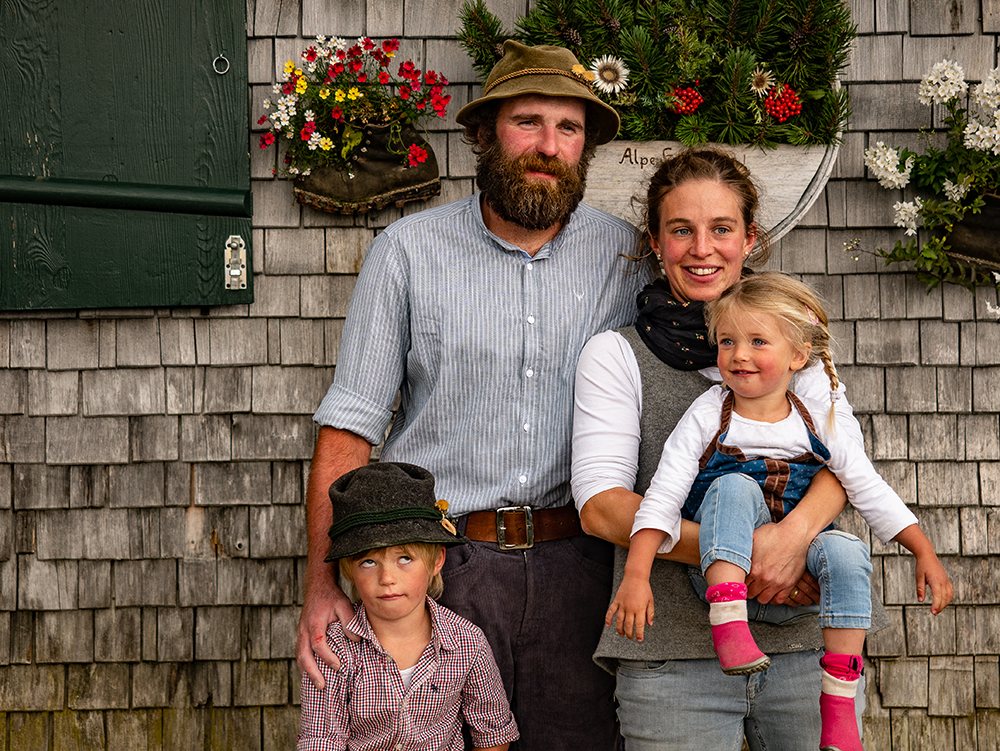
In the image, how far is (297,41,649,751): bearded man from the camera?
1901 millimetres

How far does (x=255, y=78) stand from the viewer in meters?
2.86

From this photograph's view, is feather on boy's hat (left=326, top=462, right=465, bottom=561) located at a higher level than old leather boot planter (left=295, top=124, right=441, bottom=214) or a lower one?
lower

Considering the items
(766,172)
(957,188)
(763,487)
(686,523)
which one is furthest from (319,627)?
(957,188)

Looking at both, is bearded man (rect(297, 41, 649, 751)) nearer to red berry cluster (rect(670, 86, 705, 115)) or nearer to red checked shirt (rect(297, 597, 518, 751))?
red checked shirt (rect(297, 597, 518, 751))

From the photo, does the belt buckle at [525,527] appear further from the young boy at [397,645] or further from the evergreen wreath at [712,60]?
the evergreen wreath at [712,60]

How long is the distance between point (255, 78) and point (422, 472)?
5.74 ft

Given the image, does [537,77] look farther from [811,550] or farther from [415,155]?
[811,550]

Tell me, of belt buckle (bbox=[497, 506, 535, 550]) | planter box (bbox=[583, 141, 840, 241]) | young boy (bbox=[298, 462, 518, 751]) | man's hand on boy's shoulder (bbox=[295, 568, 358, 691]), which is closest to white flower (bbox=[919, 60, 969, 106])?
planter box (bbox=[583, 141, 840, 241])

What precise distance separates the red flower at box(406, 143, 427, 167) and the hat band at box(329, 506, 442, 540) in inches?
56.8

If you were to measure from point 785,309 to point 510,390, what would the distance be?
0.64m

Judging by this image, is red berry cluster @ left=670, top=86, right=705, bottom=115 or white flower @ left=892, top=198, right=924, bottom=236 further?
white flower @ left=892, top=198, right=924, bottom=236

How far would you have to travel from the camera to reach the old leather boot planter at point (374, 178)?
2779mm

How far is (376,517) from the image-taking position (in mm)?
1691

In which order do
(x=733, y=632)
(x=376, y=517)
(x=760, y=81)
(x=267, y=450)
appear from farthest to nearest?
(x=267, y=450)
(x=760, y=81)
(x=376, y=517)
(x=733, y=632)
